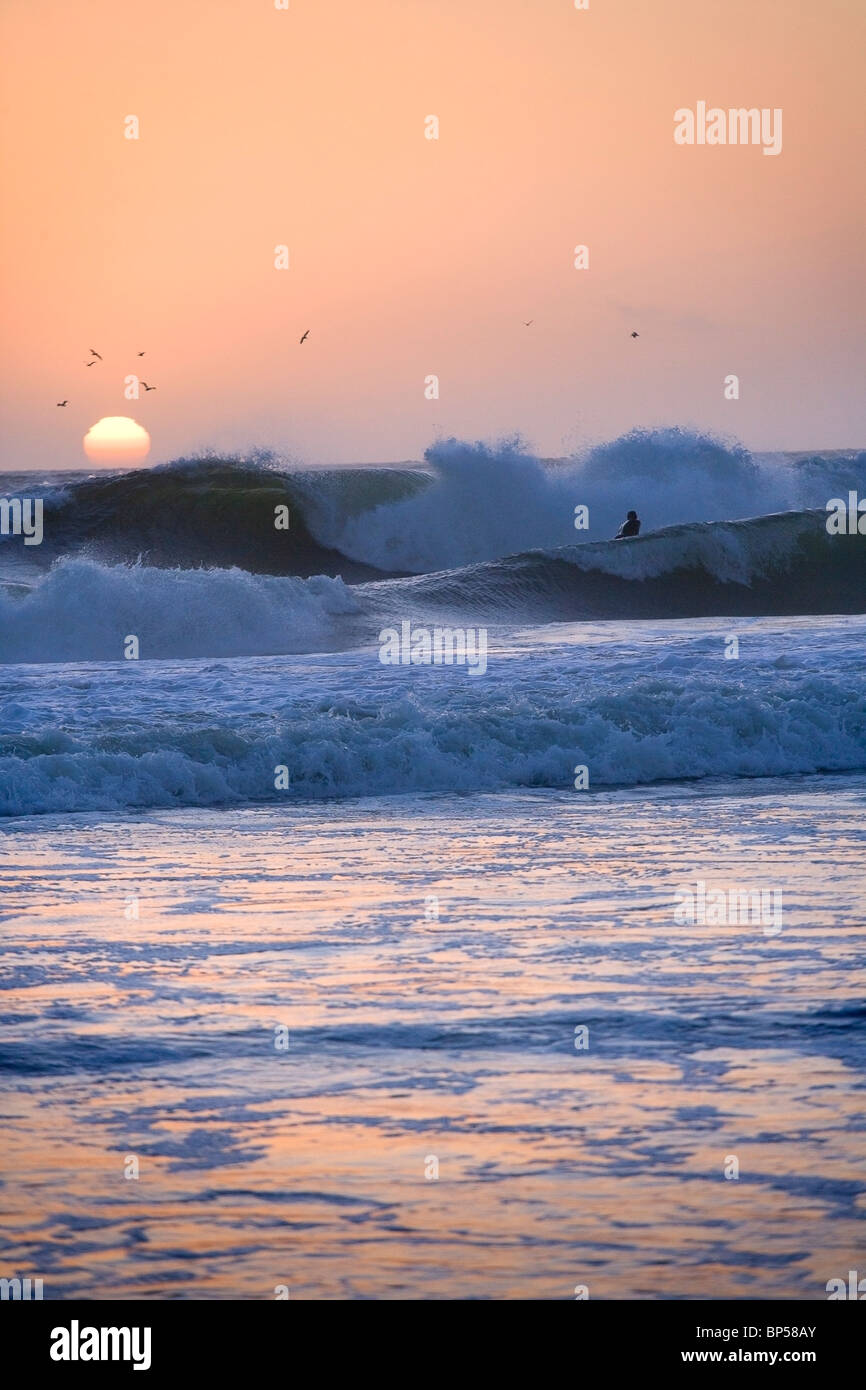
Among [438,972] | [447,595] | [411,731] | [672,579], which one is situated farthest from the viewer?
[672,579]

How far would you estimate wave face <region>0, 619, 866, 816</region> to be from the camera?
38.4 feet

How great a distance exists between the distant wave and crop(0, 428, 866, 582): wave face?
543 centimetres

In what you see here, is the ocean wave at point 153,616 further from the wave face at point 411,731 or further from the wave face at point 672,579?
the wave face at point 411,731

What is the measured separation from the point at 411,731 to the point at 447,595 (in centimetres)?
1606

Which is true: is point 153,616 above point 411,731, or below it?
above

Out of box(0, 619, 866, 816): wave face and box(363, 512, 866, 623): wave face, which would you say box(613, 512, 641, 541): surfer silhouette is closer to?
box(363, 512, 866, 623): wave face

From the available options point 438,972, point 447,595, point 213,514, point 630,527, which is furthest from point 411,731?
point 213,514

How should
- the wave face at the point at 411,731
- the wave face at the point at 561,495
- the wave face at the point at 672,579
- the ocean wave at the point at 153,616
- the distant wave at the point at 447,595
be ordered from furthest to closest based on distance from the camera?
the wave face at the point at 561,495
the wave face at the point at 672,579
the distant wave at the point at 447,595
the ocean wave at the point at 153,616
the wave face at the point at 411,731

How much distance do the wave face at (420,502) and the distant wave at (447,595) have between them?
5.43 m

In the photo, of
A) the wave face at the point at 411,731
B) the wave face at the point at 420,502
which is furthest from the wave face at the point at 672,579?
the wave face at the point at 411,731

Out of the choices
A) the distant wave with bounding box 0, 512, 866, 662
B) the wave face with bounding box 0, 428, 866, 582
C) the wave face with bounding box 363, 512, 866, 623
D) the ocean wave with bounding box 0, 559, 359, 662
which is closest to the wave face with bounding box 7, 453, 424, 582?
the wave face with bounding box 0, 428, 866, 582

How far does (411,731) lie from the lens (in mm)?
12617

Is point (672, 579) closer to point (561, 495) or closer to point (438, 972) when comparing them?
point (561, 495)

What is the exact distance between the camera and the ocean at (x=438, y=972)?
4.11 meters
